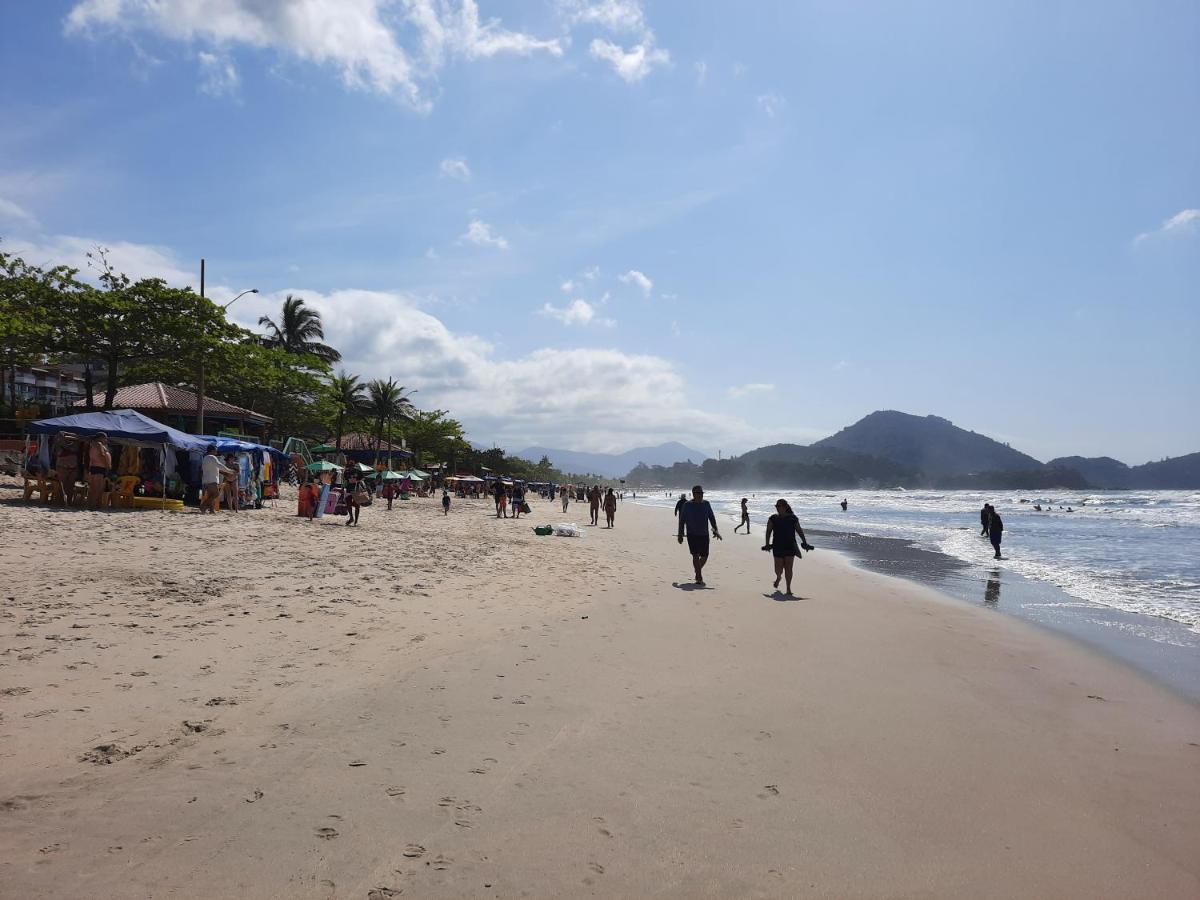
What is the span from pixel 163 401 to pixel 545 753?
35935 mm

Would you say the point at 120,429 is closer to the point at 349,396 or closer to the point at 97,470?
the point at 97,470

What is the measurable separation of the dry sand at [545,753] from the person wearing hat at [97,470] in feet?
27.7

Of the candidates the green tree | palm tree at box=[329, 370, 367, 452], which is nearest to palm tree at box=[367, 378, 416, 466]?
palm tree at box=[329, 370, 367, 452]

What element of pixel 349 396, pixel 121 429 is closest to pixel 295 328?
pixel 349 396

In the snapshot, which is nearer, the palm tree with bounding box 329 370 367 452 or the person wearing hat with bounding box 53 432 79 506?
the person wearing hat with bounding box 53 432 79 506

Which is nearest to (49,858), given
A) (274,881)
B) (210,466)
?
(274,881)

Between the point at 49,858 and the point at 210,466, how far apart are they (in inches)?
636

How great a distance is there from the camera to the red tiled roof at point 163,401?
32875mm

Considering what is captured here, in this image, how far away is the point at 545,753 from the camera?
4.04 m

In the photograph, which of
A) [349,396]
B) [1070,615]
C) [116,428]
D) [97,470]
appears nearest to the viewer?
Answer: [1070,615]

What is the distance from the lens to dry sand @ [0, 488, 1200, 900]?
2.86 m

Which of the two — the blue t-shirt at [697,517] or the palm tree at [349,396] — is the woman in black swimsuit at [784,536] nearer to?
the blue t-shirt at [697,517]

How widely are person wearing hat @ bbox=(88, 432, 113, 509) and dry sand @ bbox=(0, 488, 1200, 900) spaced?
8.43m

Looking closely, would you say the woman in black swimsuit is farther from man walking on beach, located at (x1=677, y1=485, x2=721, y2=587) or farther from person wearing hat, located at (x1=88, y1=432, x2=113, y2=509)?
person wearing hat, located at (x1=88, y1=432, x2=113, y2=509)
